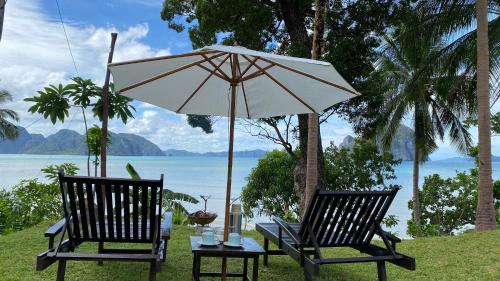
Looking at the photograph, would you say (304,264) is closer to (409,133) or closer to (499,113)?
(499,113)

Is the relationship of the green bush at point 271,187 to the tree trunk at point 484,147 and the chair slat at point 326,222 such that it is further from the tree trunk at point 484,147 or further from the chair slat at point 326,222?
the chair slat at point 326,222

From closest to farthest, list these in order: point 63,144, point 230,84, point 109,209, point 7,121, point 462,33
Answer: point 109,209, point 230,84, point 462,33, point 7,121, point 63,144

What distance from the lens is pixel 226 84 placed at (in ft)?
16.7

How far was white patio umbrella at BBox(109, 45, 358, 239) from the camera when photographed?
395 cm

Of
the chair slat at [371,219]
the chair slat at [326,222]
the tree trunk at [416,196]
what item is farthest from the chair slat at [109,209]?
the tree trunk at [416,196]

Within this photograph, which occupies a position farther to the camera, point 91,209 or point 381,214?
point 381,214

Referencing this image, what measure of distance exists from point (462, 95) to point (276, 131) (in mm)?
6020

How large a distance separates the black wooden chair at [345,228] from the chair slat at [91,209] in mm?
1558

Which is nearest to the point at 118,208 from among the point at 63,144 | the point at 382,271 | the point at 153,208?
the point at 153,208

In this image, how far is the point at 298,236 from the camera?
3924mm

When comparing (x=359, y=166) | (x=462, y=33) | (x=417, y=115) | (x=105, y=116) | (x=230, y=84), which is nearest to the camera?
(x=230, y=84)

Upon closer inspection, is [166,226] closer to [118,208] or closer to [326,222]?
[118,208]

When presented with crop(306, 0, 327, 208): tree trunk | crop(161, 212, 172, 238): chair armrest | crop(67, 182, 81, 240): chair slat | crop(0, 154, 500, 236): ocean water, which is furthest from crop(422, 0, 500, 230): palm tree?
crop(67, 182, 81, 240): chair slat

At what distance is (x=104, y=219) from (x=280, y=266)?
2.12m
